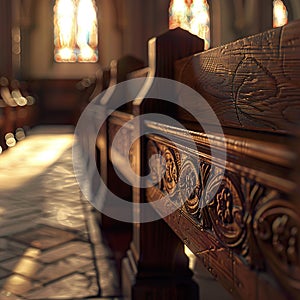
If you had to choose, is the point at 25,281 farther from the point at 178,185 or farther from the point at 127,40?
the point at 127,40

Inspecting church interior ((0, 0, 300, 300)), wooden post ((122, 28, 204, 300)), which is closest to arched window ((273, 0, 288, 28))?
church interior ((0, 0, 300, 300))

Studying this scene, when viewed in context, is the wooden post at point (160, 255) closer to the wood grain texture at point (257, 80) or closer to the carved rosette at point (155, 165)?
the carved rosette at point (155, 165)

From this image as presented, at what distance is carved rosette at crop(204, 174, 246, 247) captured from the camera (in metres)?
0.86

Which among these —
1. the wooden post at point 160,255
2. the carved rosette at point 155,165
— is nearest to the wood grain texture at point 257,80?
the carved rosette at point 155,165

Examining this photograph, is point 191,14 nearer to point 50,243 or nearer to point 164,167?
point 50,243

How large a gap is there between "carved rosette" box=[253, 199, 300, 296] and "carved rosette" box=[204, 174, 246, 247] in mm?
84

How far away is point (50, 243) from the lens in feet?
9.02

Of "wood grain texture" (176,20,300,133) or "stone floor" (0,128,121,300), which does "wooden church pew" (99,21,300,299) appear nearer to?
"wood grain texture" (176,20,300,133)

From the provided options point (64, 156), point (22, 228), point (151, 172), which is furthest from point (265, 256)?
point (64, 156)

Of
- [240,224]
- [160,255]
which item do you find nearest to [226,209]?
[240,224]

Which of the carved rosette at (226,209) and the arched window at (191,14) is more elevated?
the arched window at (191,14)

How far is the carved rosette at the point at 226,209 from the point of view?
0.86 metres

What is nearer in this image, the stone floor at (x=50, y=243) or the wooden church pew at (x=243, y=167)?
the wooden church pew at (x=243, y=167)

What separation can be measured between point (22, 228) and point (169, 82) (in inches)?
64.8
